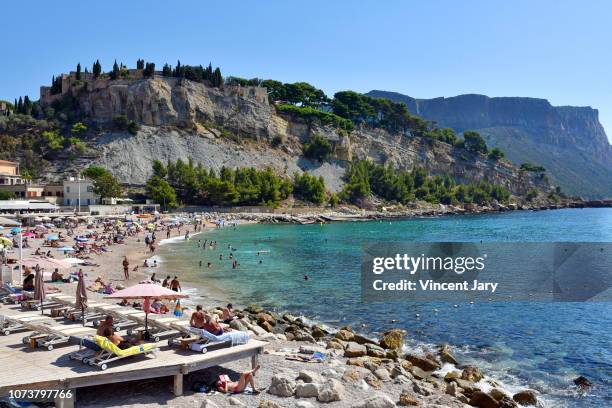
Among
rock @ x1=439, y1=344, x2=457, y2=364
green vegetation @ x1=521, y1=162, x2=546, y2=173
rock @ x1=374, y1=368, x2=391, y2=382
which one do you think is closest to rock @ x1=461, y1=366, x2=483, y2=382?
rock @ x1=439, y1=344, x2=457, y2=364

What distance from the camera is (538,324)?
73.5 ft

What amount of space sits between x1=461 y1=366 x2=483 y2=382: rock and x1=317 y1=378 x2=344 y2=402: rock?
4989mm

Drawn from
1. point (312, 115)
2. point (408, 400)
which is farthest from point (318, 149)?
point (408, 400)

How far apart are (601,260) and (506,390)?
3646 centimetres

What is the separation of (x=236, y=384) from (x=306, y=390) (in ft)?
5.14

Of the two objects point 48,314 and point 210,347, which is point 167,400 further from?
point 48,314

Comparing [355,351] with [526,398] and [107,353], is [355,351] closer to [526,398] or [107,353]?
[526,398]

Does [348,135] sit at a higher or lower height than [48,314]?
higher

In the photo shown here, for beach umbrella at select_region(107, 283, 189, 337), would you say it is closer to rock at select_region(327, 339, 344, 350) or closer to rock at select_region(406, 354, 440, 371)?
rock at select_region(327, 339, 344, 350)

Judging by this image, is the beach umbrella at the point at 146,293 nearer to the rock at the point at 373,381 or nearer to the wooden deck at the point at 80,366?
the wooden deck at the point at 80,366

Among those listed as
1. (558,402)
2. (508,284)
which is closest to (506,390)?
(558,402)

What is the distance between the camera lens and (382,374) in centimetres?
1398

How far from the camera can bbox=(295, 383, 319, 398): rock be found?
11.5m

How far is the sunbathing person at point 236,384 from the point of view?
1148 centimetres
